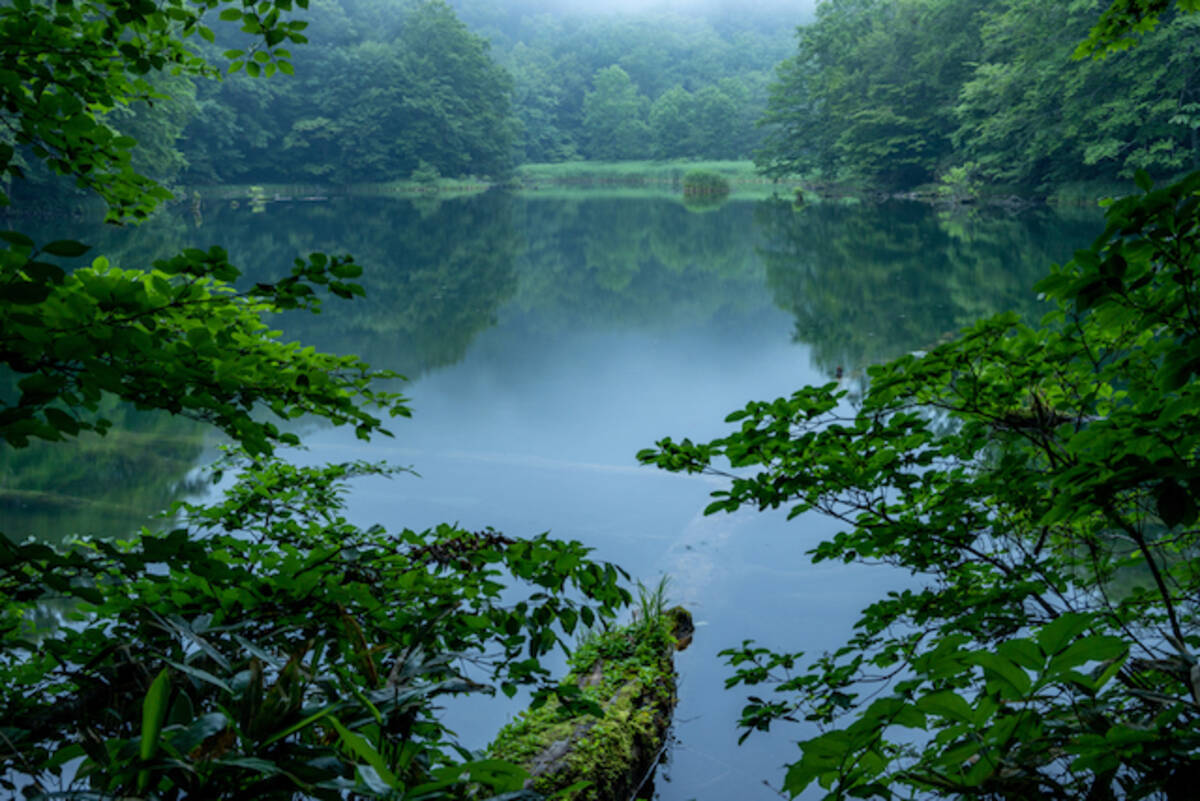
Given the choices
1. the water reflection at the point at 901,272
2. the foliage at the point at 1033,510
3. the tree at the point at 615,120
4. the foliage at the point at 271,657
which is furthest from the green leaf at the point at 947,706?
the tree at the point at 615,120

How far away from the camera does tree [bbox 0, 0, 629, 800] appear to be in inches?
36.7

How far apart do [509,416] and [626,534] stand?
3482 mm

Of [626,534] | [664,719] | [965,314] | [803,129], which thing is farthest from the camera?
[803,129]

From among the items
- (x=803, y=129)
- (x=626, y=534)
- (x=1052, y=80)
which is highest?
(x=803, y=129)

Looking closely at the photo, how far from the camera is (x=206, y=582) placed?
179 centimetres

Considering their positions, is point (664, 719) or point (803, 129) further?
point (803, 129)

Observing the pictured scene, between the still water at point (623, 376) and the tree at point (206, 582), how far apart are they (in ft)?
4.49

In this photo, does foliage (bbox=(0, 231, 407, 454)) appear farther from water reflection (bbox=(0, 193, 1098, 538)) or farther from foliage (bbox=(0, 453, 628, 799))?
water reflection (bbox=(0, 193, 1098, 538))

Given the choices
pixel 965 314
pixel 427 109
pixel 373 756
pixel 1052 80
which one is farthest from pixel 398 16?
pixel 373 756

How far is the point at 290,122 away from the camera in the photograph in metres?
51.9

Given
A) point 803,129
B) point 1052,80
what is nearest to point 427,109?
point 803,129

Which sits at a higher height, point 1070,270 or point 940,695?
point 1070,270

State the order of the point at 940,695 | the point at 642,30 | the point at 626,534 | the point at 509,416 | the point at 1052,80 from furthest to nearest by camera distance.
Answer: the point at 642,30 → the point at 1052,80 → the point at 509,416 → the point at 626,534 → the point at 940,695

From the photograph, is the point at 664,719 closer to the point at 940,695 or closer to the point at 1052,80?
the point at 940,695
